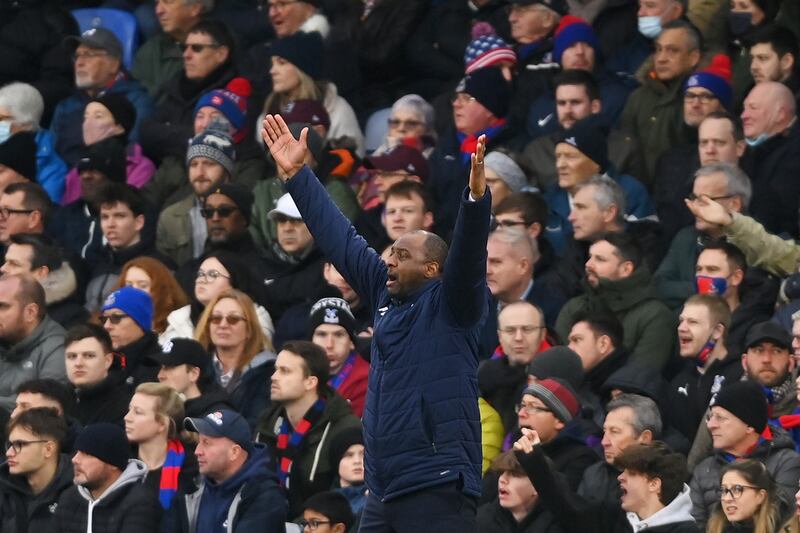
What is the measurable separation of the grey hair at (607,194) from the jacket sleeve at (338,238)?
415 cm

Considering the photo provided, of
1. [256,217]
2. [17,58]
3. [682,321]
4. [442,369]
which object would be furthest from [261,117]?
[442,369]

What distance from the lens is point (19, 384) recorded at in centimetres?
1339

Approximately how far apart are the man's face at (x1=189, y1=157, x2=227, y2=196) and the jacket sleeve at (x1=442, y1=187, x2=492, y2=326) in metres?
6.42

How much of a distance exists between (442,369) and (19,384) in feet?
17.1

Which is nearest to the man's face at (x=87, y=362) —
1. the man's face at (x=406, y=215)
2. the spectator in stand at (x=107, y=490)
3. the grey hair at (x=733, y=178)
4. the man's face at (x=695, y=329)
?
the spectator in stand at (x=107, y=490)

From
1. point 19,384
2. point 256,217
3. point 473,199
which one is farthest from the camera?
point 256,217

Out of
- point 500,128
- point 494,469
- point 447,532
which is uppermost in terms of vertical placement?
point 447,532

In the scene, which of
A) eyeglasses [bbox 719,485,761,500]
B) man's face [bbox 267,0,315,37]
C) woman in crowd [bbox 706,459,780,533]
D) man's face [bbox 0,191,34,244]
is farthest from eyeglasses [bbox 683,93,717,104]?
man's face [bbox 0,191,34,244]

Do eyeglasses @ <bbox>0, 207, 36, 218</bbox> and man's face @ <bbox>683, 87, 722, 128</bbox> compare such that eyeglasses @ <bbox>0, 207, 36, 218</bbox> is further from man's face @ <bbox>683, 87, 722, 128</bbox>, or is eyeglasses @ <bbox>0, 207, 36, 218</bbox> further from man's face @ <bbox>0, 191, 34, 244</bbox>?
man's face @ <bbox>683, 87, 722, 128</bbox>

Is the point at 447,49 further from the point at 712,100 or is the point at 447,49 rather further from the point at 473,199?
the point at 473,199

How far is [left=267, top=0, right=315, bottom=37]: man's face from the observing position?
1631 centimetres

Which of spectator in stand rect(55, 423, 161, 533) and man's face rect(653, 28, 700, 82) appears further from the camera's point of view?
man's face rect(653, 28, 700, 82)

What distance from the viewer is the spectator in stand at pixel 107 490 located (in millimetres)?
11477

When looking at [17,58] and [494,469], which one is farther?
[17,58]
